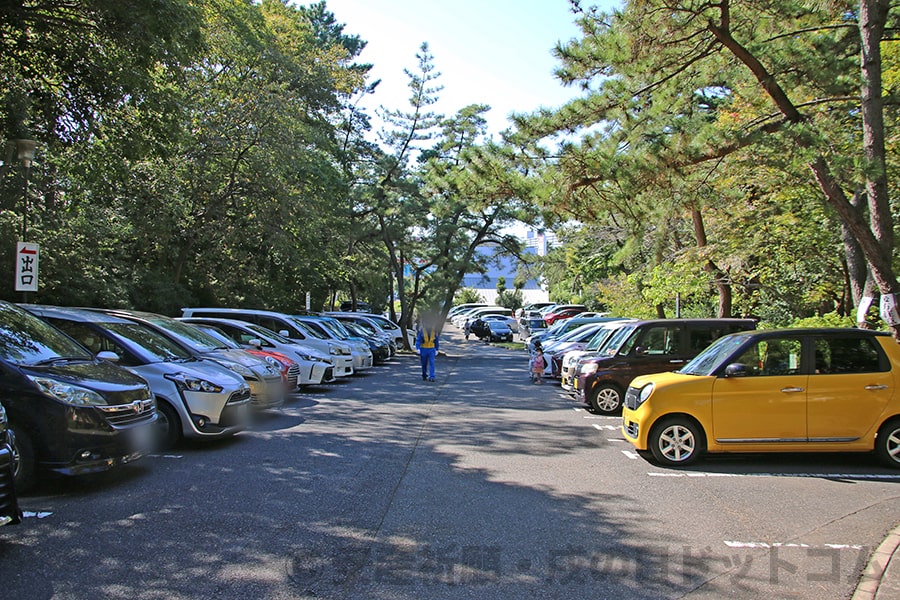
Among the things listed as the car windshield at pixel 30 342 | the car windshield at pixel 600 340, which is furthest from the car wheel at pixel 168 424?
the car windshield at pixel 600 340

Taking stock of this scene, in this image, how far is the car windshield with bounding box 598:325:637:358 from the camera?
13039mm

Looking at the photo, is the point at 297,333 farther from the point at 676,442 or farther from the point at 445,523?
the point at 445,523

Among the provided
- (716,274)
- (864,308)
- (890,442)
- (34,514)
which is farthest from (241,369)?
(716,274)

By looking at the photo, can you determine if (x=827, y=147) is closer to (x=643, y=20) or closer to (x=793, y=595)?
(x=643, y=20)

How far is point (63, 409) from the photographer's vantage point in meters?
6.30

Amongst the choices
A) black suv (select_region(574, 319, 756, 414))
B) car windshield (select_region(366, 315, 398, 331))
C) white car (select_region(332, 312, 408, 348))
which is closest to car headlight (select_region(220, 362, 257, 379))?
black suv (select_region(574, 319, 756, 414))

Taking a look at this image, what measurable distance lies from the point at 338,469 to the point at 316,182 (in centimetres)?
2027

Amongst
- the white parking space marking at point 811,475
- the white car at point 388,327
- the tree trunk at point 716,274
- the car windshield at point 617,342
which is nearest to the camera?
the white parking space marking at point 811,475

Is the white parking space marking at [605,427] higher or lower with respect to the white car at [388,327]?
lower

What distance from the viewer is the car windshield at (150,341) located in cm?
938

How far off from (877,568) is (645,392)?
370 centimetres

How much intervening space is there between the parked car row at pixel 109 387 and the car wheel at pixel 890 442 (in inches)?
305

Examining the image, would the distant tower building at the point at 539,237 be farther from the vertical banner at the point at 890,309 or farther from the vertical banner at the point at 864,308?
the vertical banner at the point at 890,309

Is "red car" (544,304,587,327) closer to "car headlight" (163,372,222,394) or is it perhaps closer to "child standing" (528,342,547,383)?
"child standing" (528,342,547,383)
